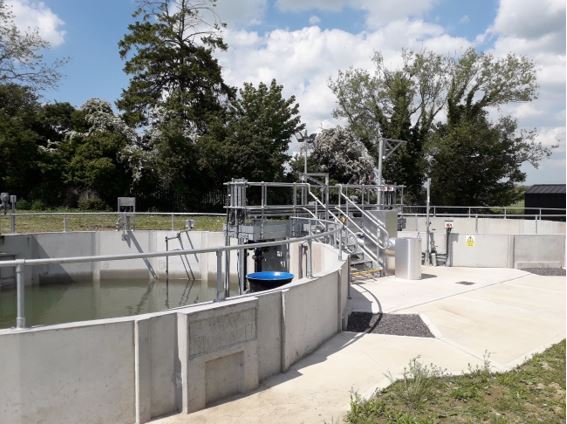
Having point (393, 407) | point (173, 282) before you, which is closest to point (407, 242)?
point (393, 407)

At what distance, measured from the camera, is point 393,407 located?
14.4 ft

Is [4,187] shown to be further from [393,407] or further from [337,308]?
[393,407]

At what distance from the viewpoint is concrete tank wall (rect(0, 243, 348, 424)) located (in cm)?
395

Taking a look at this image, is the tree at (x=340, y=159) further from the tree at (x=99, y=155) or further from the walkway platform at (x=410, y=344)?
the walkway platform at (x=410, y=344)

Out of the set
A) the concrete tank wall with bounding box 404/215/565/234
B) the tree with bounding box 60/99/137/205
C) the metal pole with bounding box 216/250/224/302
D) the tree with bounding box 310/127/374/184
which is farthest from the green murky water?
the tree with bounding box 310/127/374/184

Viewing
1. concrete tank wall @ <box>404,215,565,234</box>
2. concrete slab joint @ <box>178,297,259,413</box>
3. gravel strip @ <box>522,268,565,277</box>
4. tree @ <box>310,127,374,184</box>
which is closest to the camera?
concrete slab joint @ <box>178,297,259,413</box>

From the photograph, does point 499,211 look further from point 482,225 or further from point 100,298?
point 100,298

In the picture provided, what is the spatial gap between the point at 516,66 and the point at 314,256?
28.7 metres

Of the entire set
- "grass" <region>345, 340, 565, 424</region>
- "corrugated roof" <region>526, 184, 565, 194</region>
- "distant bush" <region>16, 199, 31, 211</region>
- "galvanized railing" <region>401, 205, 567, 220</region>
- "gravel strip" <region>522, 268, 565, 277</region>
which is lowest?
"grass" <region>345, 340, 565, 424</region>

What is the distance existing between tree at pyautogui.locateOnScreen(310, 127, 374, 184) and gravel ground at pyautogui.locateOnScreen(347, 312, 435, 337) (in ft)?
80.3

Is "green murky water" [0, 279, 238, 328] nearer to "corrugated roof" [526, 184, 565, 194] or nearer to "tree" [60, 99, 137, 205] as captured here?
"tree" [60, 99, 137, 205]

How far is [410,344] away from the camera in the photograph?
6.38 m

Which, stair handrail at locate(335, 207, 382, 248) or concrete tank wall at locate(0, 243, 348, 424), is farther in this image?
stair handrail at locate(335, 207, 382, 248)

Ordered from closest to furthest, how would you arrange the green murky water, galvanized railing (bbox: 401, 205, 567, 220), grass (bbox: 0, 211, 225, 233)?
the green murky water < grass (bbox: 0, 211, 225, 233) < galvanized railing (bbox: 401, 205, 567, 220)
